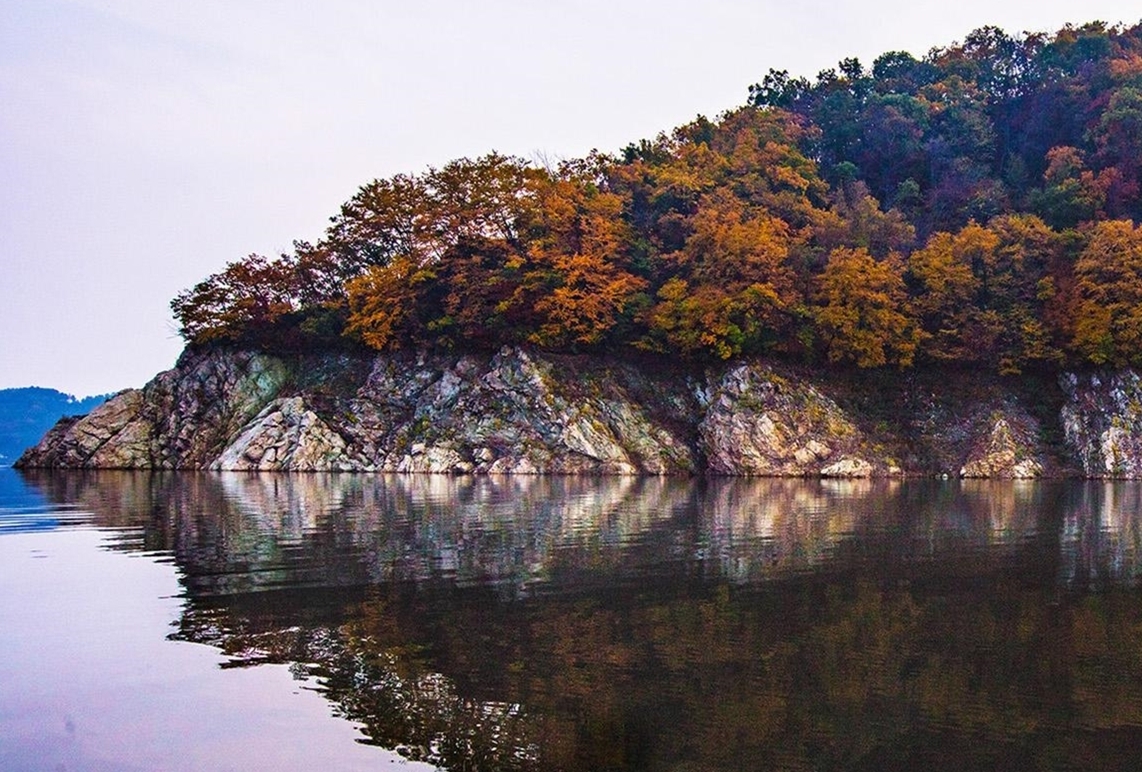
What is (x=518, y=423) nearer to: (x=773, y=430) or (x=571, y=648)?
(x=773, y=430)

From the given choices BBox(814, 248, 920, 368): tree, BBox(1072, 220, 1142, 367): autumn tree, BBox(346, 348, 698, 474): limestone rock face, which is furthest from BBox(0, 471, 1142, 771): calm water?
BBox(1072, 220, 1142, 367): autumn tree

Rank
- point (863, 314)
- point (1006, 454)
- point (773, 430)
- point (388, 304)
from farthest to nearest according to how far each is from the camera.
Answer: point (388, 304) < point (863, 314) < point (773, 430) < point (1006, 454)

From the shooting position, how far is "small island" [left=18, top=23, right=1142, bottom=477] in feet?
230

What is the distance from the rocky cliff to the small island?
184 millimetres

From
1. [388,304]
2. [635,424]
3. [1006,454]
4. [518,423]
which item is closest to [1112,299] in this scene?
[1006,454]

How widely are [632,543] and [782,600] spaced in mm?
8790

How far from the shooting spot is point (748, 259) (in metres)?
73.9

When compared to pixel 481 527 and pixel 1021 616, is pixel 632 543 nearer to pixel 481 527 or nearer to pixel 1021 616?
pixel 481 527

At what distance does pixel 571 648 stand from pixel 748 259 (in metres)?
61.4

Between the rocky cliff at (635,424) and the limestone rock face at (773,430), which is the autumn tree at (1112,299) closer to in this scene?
the rocky cliff at (635,424)

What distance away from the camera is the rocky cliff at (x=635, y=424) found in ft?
227

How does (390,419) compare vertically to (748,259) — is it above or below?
below

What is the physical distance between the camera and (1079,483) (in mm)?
61625

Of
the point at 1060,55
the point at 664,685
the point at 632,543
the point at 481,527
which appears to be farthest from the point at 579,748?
the point at 1060,55
